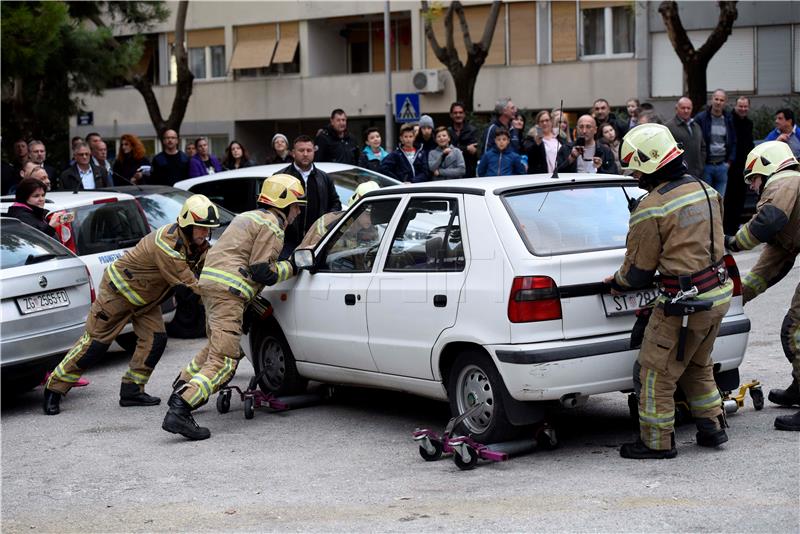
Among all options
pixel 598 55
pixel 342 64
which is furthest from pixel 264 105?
pixel 598 55

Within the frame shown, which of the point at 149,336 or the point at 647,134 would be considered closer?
the point at 647,134

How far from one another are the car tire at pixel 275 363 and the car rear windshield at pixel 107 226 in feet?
10.0

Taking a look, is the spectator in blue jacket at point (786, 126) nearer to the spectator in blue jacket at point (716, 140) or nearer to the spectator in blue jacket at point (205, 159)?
the spectator in blue jacket at point (716, 140)

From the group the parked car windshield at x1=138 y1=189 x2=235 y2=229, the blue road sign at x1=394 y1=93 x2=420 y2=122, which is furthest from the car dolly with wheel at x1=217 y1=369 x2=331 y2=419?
the blue road sign at x1=394 y1=93 x2=420 y2=122

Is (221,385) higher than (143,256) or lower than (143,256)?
lower

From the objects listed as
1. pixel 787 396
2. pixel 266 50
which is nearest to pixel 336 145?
pixel 787 396

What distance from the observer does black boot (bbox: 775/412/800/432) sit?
23.5ft

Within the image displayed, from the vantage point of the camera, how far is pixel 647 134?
22.0ft

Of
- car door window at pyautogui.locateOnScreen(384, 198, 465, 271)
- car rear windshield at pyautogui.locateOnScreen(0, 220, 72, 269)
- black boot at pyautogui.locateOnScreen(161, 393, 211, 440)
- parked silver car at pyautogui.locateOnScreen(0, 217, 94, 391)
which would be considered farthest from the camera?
car rear windshield at pyautogui.locateOnScreen(0, 220, 72, 269)

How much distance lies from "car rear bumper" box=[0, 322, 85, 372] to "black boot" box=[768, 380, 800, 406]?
17.5 ft

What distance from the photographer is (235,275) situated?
827 cm

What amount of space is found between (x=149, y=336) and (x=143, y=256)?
0.68 meters

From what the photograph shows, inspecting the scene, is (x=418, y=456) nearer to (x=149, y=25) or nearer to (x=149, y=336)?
(x=149, y=336)

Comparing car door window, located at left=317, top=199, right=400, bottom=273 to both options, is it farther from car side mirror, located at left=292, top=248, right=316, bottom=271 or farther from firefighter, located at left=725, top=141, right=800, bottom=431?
firefighter, located at left=725, top=141, right=800, bottom=431
